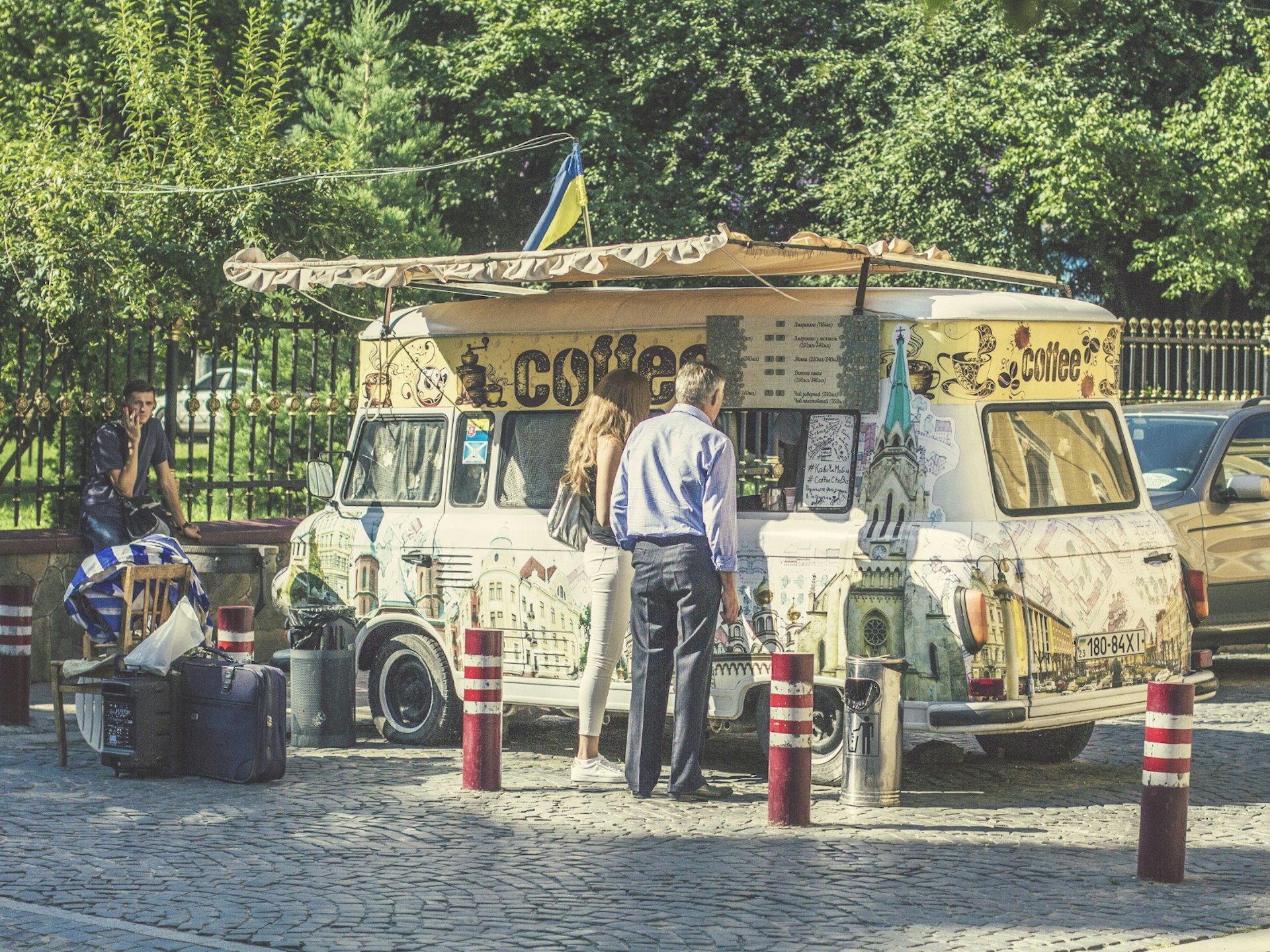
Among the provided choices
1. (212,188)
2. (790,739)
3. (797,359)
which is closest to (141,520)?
(212,188)

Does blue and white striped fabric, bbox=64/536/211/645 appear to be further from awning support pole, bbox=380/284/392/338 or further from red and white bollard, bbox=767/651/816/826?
red and white bollard, bbox=767/651/816/826

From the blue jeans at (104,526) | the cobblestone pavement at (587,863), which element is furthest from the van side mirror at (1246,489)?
the blue jeans at (104,526)

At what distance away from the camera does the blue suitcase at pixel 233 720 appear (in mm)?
8195

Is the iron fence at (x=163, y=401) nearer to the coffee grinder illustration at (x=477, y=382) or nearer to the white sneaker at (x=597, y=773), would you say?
the coffee grinder illustration at (x=477, y=382)

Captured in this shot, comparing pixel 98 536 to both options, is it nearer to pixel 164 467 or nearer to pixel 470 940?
pixel 164 467

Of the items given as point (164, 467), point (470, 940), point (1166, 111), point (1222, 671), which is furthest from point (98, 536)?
point (1166, 111)

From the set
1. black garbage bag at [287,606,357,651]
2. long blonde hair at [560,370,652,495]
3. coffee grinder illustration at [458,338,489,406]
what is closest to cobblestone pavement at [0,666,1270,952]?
black garbage bag at [287,606,357,651]

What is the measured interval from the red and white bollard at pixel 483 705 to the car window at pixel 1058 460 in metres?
2.48

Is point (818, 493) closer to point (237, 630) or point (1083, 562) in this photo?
point (1083, 562)

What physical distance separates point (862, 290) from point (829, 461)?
2.72ft

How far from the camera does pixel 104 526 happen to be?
11398 millimetres

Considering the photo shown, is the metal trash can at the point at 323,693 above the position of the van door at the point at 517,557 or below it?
below

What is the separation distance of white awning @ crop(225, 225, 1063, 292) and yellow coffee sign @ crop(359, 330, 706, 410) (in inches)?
14.3

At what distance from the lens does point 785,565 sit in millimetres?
8117
